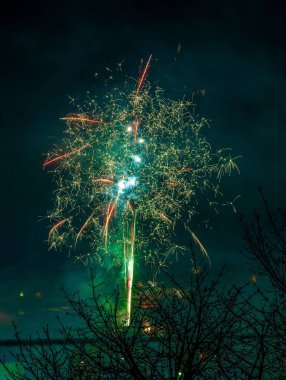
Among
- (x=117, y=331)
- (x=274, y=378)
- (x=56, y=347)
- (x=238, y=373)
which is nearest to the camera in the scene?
(x=117, y=331)

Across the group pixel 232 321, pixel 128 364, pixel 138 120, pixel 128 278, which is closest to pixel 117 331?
pixel 128 364

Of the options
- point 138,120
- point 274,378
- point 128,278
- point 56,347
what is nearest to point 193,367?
point 274,378

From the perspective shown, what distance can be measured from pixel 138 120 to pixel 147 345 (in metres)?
16.0

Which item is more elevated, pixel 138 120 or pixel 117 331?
pixel 138 120

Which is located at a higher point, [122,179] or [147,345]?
[122,179]

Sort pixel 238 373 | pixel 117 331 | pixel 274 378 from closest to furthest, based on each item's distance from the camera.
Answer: pixel 117 331 < pixel 238 373 < pixel 274 378

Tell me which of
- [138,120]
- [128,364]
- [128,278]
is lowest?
[128,364]

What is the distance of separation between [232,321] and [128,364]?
3.01 metres

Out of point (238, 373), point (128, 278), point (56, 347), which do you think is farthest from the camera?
point (128, 278)

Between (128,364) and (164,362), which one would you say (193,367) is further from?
(128,364)

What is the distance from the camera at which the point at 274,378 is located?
13195 mm

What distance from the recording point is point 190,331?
11.8 metres

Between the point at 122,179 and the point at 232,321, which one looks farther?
the point at 122,179

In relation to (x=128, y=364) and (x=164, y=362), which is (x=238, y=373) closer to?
(x=164, y=362)
